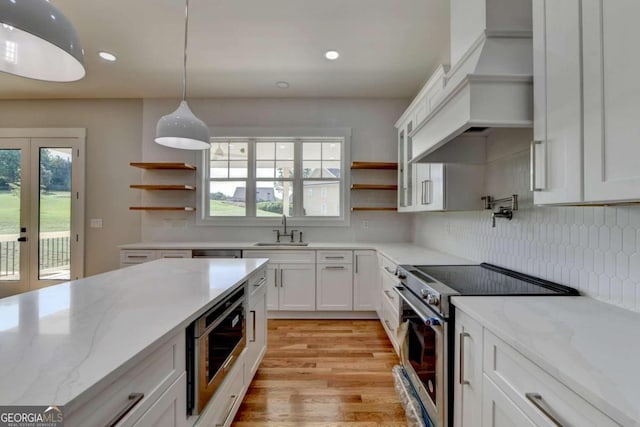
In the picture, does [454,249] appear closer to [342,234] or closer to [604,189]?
[342,234]

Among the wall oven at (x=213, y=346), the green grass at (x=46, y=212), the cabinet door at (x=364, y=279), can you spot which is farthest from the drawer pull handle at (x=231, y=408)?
the green grass at (x=46, y=212)

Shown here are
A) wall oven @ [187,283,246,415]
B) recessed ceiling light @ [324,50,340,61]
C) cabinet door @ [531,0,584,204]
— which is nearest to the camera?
cabinet door @ [531,0,584,204]

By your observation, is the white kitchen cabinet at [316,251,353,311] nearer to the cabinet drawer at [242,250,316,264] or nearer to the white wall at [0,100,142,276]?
the cabinet drawer at [242,250,316,264]

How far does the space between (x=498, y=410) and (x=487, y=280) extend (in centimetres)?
82

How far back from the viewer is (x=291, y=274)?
346 cm

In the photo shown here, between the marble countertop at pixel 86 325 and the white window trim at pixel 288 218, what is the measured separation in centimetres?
233

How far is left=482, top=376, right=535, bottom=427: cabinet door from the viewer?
909mm

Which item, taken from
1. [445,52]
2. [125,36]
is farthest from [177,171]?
[445,52]

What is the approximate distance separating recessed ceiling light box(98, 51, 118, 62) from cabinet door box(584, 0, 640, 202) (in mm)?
3868

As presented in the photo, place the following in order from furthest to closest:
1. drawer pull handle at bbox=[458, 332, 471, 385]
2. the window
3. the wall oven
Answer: the window
drawer pull handle at bbox=[458, 332, 471, 385]
the wall oven

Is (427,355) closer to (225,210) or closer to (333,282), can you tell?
(333,282)

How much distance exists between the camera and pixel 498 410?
1.03 meters

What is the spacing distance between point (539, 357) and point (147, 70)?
13.8 ft

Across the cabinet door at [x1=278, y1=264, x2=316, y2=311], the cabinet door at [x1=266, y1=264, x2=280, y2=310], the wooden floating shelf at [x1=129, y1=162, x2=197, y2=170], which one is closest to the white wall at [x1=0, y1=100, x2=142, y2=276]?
the wooden floating shelf at [x1=129, y1=162, x2=197, y2=170]
